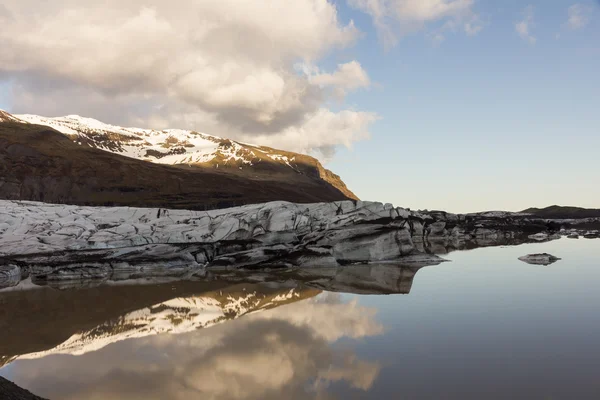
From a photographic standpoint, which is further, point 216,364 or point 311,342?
point 311,342

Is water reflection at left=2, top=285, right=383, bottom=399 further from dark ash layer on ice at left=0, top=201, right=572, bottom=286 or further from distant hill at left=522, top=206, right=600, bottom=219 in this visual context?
distant hill at left=522, top=206, right=600, bottom=219

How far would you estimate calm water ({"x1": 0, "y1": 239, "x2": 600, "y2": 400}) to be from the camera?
8211 mm

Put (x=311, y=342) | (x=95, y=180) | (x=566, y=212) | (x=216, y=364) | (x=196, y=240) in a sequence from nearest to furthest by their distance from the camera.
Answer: (x=216, y=364), (x=311, y=342), (x=196, y=240), (x=95, y=180), (x=566, y=212)

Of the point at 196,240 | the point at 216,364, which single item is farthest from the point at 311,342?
Result: the point at 196,240

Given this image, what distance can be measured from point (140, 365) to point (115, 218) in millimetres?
22993

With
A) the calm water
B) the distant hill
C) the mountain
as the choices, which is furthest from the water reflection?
the distant hill

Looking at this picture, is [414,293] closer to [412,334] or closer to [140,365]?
[412,334]

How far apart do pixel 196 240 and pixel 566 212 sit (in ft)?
461

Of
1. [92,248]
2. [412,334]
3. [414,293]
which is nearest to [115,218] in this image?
[92,248]

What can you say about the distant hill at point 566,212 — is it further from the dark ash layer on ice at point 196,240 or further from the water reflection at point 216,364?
the water reflection at point 216,364

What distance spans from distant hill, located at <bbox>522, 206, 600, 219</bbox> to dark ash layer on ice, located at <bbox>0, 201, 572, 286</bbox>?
115m

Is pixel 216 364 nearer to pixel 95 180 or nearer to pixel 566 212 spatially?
pixel 95 180

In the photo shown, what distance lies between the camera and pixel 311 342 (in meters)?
11.3

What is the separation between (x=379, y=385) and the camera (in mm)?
8172
